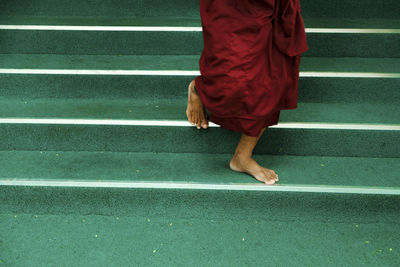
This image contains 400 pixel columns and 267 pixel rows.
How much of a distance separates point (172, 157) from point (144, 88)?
17.6 inches

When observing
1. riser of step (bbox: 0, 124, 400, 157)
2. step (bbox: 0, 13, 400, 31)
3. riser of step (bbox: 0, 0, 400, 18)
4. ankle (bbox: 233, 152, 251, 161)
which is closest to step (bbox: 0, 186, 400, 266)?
ankle (bbox: 233, 152, 251, 161)

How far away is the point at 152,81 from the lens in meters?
1.91

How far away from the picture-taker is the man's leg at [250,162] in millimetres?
1561

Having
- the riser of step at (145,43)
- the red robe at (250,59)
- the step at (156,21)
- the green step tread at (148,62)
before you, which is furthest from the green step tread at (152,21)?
the red robe at (250,59)

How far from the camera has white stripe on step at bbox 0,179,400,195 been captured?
1.52 metres

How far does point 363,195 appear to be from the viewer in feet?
4.99

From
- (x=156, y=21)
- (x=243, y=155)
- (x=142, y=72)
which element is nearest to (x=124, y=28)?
(x=156, y=21)

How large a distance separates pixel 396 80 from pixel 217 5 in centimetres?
115

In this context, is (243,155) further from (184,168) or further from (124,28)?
(124,28)

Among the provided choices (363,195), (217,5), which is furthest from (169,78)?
(363,195)

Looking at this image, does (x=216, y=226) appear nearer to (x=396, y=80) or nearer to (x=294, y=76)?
(x=294, y=76)

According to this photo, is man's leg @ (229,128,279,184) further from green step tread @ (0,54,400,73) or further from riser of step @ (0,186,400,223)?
green step tread @ (0,54,400,73)

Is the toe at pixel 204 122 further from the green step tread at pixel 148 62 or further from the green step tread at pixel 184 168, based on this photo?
the green step tread at pixel 148 62

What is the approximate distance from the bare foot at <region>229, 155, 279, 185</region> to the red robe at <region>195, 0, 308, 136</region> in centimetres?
19
